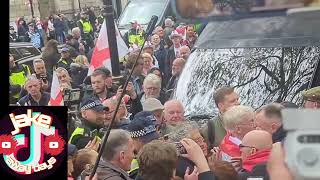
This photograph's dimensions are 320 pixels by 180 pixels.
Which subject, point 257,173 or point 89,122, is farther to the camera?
point 89,122

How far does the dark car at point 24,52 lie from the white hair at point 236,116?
2.90ft

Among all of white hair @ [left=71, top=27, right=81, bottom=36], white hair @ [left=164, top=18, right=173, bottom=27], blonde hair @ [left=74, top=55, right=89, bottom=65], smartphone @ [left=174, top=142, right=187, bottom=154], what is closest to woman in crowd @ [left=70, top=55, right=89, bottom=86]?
blonde hair @ [left=74, top=55, right=89, bottom=65]

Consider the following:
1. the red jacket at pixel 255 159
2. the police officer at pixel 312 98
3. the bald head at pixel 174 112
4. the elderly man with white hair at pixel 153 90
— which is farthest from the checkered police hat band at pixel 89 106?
the police officer at pixel 312 98

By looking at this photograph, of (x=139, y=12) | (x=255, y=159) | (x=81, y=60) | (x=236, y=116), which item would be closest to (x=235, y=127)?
(x=236, y=116)

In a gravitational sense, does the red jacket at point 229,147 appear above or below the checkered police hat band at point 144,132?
below

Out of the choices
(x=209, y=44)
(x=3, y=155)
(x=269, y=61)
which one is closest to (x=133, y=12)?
(x=209, y=44)

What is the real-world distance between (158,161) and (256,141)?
38cm

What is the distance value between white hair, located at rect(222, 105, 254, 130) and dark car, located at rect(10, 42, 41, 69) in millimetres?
885

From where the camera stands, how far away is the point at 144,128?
95.1 inches

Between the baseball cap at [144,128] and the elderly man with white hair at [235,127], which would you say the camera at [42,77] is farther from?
the elderly man with white hair at [235,127]

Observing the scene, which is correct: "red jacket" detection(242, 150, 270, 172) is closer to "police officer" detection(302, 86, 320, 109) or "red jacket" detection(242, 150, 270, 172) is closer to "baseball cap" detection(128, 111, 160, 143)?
"police officer" detection(302, 86, 320, 109)

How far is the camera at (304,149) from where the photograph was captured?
127 centimetres

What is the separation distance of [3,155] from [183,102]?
792 mm

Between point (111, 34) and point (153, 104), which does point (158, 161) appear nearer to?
point (153, 104)
